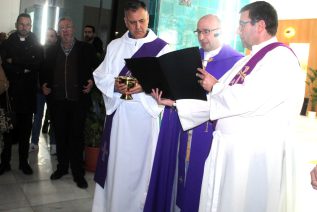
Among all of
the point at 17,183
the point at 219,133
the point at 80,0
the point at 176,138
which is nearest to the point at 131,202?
the point at 176,138

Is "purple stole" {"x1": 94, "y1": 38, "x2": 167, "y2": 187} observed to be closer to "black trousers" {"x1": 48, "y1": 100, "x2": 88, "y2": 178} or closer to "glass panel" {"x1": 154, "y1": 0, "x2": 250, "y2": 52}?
"black trousers" {"x1": 48, "y1": 100, "x2": 88, "y2": 178}

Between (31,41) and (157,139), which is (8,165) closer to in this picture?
(31,41)

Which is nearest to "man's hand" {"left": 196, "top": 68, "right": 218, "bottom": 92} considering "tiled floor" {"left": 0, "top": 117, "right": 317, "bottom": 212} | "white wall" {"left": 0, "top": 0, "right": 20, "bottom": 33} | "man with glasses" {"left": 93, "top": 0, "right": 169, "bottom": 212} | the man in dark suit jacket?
"man with glasses" {"left": 93, "top": 0, "right": 169, "bottom": 212}

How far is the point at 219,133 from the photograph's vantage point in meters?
→ 2.32

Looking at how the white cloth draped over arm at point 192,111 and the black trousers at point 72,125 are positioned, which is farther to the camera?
the black trousers at point 72,125

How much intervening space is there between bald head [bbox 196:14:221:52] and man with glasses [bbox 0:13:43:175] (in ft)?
7.37

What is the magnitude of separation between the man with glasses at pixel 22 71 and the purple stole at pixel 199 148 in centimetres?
223

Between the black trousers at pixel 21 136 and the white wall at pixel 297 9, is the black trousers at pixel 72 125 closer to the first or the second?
the black trousers at pixel 21 136

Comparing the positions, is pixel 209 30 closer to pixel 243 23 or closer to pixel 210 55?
pixel 210 55

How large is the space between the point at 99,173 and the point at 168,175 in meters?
0.72

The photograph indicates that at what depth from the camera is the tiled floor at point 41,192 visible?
11.3 ft

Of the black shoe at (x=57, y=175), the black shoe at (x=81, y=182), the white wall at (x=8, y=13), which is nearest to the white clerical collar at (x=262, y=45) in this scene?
the black shoe at (x=81, y=182)

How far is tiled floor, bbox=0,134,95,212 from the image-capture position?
3439 millimetres

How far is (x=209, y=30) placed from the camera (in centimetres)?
261
